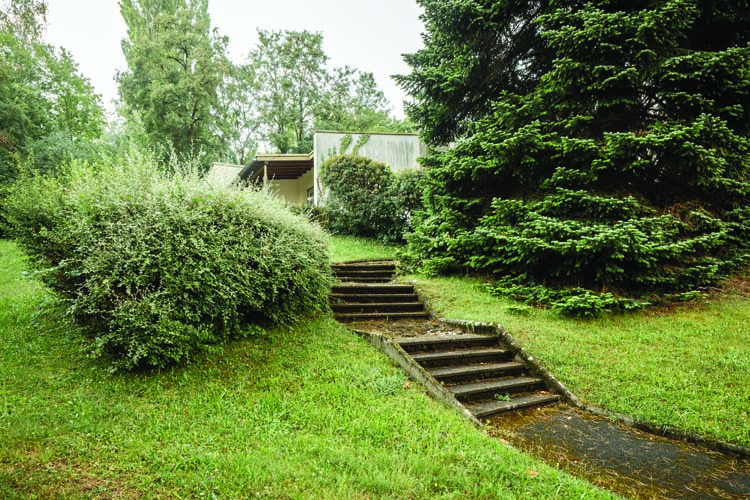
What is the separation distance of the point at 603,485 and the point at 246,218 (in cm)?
508

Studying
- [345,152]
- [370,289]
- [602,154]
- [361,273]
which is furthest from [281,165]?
[602,154]

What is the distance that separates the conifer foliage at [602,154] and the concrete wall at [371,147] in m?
8.88

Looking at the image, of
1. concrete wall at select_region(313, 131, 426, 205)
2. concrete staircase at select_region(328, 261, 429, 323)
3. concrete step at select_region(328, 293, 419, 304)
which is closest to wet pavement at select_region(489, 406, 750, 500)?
concrete staircase at select_region(328, 261, 429, 323)

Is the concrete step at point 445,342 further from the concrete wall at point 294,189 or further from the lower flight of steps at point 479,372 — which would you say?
the concrete wall at point 294,189

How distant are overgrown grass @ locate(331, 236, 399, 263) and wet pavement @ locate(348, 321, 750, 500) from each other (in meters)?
7.36

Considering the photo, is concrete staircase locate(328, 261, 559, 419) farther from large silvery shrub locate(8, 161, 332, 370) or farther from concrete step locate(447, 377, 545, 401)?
large silvery shrub locate(8, 161, 332, 370)

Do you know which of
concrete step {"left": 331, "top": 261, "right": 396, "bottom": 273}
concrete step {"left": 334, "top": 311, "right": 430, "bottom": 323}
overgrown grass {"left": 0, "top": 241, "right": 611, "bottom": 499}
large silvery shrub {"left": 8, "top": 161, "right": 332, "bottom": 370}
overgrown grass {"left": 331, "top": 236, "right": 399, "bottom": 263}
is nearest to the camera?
overgrown grass {"left": 0, "top": 241, "right": 611, "bottom": 499}

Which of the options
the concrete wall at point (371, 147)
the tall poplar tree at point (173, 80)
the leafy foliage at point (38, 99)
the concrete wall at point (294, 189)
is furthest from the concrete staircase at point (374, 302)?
the tall poplar tree at point (173, 80)

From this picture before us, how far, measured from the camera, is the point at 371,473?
124 inches

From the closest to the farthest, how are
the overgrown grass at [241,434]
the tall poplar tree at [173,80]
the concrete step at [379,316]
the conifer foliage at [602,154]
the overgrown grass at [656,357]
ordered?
the overgrown grass at [241,434] < the overgrown grass at [656,357] < the conifer foliage at [602,154] < the concrete step at [379,316] < the tall poplar tree at [173,80]

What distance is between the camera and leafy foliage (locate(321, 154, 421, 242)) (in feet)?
50.6

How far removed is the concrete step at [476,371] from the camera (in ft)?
17.6

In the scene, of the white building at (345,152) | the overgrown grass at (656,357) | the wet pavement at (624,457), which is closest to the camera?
the wet pavement at (624,457)

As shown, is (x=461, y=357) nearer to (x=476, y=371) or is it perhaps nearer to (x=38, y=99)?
(x=476, y=371)
